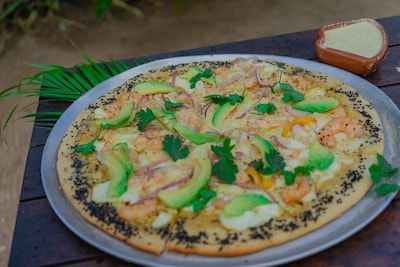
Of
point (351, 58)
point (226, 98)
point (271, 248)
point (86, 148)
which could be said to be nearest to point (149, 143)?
point (86, 148)

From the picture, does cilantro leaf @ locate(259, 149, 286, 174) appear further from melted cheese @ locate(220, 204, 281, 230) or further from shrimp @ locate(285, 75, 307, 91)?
shrimp @ locate(285, 75, 307, 91)

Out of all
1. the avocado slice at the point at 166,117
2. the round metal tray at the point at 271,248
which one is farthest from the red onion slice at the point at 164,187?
the avocado slice at the point at 166,117

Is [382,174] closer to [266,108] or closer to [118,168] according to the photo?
[266,108]

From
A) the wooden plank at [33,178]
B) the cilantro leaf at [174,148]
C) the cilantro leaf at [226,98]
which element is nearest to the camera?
the cilantro leaf at [174,148]

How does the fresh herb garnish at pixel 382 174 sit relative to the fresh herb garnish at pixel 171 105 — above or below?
above

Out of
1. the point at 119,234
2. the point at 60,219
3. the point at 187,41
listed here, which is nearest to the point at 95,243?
the point at 119,234

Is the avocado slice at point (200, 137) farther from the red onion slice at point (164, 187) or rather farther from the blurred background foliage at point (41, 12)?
the blurred background foliage at point (41, 12)

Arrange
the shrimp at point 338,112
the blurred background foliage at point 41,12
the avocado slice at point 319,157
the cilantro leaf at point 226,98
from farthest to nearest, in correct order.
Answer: the blurred background foliage at point 41,12 < the cilantro leaf at point 226,98 < the shrimp at point 338,112 < the avocado slice at point 319,157

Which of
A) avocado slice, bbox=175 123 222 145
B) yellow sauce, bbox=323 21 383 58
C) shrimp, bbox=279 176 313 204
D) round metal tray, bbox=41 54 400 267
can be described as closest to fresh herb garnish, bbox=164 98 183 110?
avocado slice, bbox=175 123 222 145
